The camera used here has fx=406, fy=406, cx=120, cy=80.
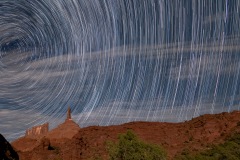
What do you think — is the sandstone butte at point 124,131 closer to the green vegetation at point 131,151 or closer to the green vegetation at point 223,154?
the green vegetation at point 223,154

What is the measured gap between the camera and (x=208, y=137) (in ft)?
339

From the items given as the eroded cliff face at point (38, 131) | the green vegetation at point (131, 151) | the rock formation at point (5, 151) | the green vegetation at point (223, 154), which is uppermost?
the rock formation at point (5, 151)

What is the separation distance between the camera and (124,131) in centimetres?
11488

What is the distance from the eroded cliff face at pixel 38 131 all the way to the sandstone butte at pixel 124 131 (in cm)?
204

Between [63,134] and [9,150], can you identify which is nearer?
[9,150]

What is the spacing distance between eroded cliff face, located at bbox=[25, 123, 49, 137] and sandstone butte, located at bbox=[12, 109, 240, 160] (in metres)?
2.04

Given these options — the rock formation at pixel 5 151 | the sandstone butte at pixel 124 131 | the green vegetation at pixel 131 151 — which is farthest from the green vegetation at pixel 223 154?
the rock formation at pixel 5 151

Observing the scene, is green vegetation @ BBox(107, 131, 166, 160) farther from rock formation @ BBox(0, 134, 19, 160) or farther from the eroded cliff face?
the eroded cliff face

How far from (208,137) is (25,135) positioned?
6063 cm

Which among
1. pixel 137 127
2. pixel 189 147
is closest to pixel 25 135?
pixel 137 127

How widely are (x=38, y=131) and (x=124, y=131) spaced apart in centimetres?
3143

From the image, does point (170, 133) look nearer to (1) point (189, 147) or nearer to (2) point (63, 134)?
(1) point (189, 147)

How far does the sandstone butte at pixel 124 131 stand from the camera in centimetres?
10250

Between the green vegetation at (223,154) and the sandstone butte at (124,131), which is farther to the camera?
the sandstone butte at (124,131)
